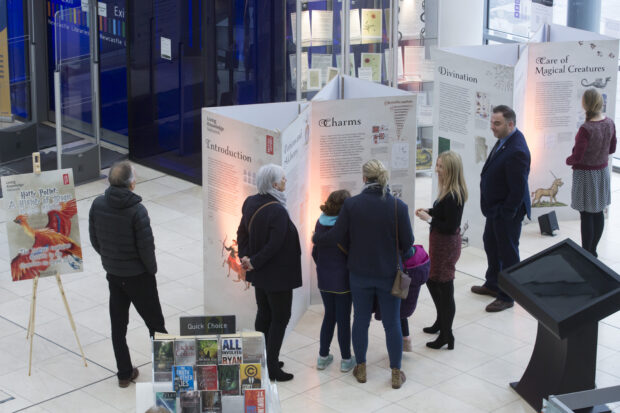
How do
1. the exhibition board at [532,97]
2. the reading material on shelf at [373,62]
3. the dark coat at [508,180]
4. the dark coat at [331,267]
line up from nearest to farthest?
the dark coat at [331,267] < the dark coat at [508,180] < the exhibition board at [532,97] < the reading material on shelf at [373,62]

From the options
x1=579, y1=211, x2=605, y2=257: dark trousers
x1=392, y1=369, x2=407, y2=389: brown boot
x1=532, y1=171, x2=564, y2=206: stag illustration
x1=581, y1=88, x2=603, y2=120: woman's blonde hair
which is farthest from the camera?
x1=532, y1=171, x2=564, y2=206: stag illustration

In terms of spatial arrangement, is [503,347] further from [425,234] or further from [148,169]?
[148,169]

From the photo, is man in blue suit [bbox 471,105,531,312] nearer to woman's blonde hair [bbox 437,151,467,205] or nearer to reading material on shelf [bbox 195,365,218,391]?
woman's blonde hair [bbox 437,151,467,205]

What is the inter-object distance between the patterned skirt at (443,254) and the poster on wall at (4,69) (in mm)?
6179

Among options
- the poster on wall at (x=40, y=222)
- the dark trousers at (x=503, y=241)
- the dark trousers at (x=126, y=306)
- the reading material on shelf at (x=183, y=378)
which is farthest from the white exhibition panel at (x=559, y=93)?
the reading material on shelf at (x=183, y=378)

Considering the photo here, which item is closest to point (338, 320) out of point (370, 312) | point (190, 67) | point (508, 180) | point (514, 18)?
point (370, 312)

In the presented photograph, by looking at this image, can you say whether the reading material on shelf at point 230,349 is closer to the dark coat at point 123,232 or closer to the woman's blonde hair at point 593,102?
the dark coat at point 123,232

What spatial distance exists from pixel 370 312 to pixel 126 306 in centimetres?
155

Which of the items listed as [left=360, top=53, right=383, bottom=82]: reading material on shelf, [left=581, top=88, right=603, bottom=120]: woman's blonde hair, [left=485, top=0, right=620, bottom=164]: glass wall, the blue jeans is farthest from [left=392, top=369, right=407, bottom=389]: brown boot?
[left=485, top=0, right=620, bottom=164]: glass wall

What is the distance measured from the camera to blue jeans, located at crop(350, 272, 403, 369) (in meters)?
6.17

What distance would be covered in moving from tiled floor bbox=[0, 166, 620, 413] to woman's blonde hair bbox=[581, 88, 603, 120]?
142cm

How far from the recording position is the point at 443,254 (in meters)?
6.62

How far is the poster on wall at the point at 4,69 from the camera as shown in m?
11.1

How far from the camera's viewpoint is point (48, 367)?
265 inches
